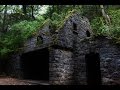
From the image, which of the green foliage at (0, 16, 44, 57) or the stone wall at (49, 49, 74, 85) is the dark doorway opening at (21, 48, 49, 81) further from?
the stone wall at (49, 49, 74, 85)

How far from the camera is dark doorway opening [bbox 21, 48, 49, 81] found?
1866 cm

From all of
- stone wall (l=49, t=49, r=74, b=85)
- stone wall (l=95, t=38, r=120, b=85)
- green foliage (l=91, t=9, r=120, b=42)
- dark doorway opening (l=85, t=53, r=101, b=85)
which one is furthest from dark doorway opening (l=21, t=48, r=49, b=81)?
stone wall (l=95, t=38, r=120, b=85)

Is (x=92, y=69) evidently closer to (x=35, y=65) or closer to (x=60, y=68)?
(x=60, y=68)

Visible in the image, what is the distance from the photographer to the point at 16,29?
1983 centimetres

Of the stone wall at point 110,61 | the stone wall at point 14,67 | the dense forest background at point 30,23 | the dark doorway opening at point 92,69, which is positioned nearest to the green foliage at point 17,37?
the dense forest background at point 30,23

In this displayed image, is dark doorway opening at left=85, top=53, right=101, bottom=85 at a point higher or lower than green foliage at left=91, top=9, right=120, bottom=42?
lower

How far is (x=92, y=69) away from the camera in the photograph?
15.3 metres

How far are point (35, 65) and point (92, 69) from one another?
6.06 meters

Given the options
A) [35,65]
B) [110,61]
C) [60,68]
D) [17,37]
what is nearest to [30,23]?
[17,37]

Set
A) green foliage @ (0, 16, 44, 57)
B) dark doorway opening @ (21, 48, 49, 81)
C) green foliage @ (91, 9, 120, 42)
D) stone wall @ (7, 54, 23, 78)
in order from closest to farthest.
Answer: green foliage @ (91, 9, 120, 42) → stone wall @ (7, 54, 23, 78) → dark doorway opening @ (21, 48, 49, 81) → green foliage @ (0, 16, 44, 57)

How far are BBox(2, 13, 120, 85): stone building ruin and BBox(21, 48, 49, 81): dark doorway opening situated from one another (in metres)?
Result: 0.37

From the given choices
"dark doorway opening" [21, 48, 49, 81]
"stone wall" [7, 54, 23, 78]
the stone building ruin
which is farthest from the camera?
"dark doorway opening" [21, 48, 49, 81]

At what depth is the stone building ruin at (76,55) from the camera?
13.4 m

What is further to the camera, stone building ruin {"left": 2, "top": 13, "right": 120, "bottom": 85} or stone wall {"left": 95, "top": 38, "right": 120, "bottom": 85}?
stone building ruin {"left": 2, "top": 13, "right": 120, "bottom": 85}
